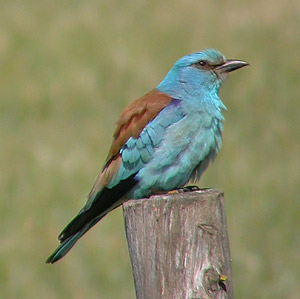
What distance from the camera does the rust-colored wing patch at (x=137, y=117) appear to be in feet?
20.6

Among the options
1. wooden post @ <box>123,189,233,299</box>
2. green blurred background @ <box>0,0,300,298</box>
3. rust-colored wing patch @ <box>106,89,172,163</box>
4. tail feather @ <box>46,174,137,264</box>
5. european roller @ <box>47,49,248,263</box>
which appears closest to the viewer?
wooden post @ <box>123,189,233,299</box>

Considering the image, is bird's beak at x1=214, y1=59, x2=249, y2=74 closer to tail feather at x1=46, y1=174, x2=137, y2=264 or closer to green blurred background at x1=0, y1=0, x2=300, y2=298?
tail feather at x1=46, y1=174, x2=137, y2=264

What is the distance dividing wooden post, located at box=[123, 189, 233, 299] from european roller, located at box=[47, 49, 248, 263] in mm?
1625

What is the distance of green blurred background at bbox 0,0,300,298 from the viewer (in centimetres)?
996

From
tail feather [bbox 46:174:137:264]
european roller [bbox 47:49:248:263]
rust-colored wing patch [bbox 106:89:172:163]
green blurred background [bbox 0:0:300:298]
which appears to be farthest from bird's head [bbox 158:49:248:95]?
green blurred background [bbox 0:0:300:298]

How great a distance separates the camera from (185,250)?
4.31 meters

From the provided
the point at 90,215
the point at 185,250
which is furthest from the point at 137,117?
the point at 185,250

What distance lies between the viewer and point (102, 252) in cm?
1017

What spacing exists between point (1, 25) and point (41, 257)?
13.5 feet

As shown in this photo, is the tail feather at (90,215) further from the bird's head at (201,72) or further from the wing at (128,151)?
the bird's head at (201,72)

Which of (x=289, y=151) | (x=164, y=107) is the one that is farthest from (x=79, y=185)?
(x=164, y=107)

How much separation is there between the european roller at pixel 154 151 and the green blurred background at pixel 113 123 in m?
3.51

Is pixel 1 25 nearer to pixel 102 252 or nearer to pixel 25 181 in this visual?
pixel 25 181

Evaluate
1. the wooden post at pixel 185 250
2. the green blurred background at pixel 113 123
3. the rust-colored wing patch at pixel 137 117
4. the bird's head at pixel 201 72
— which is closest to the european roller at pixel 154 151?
the rust-colored wing patch at pixel 137 117
